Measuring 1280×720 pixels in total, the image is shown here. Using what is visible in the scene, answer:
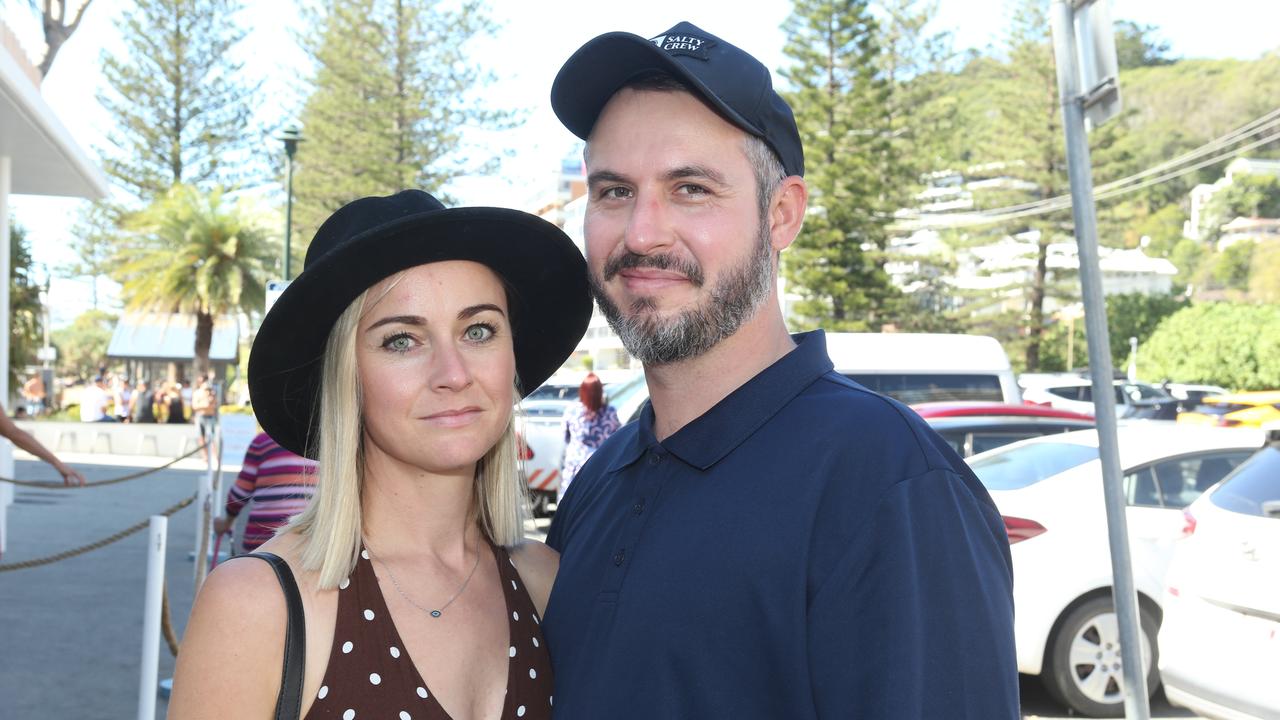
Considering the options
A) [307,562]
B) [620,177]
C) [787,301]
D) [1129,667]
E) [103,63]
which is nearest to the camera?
[307,562]

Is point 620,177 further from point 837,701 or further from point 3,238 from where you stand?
point 3,238

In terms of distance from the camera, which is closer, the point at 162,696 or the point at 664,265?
the point at 664,265

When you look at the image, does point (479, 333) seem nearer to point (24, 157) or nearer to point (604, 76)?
point (604, 76)

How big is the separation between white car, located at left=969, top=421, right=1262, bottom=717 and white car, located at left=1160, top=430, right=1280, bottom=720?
91 centimetres

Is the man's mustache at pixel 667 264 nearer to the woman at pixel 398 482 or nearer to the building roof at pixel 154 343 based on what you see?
the woman at pixel 398 482

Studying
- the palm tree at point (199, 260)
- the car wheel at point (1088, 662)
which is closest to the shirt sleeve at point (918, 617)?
the car wheel at point (1088, 662)

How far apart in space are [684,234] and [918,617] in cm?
84

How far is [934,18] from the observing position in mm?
42375

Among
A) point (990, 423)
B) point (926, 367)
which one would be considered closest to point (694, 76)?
point (990, 423)

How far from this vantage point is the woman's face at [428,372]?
7.16 ft

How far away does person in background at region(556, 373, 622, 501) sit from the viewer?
10.1 m

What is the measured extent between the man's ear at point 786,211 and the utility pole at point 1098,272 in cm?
189

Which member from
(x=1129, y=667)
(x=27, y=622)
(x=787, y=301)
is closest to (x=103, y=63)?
(x=787, y=301)

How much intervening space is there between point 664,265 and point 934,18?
143ft
